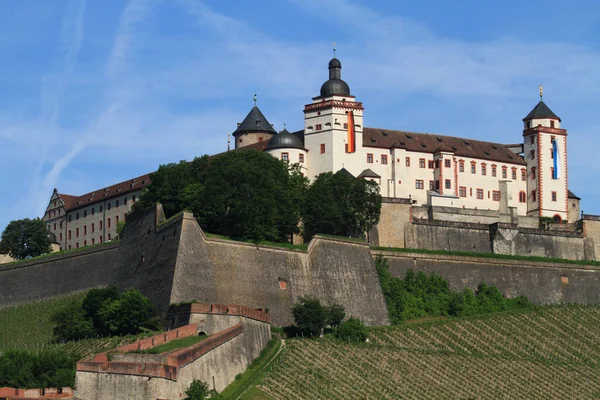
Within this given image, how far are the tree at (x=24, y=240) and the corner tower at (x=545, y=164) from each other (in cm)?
3410

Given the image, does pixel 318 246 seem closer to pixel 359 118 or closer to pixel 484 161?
pixel 359 118

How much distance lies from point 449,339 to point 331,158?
18.5 meters

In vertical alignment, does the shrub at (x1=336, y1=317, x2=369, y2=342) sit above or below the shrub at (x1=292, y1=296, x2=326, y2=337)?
below

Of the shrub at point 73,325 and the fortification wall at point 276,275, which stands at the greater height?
the fortification wall at point 276,275

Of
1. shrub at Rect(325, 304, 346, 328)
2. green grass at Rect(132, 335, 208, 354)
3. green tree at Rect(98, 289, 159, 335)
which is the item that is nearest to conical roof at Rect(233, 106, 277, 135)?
shrub at Rect(325, 304, 346, 328)

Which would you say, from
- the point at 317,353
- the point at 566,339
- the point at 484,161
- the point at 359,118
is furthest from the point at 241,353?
the point at 484,161

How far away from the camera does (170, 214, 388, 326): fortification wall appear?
73438 mm

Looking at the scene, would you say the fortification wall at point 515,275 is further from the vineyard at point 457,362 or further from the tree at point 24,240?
the tree at point 24,240

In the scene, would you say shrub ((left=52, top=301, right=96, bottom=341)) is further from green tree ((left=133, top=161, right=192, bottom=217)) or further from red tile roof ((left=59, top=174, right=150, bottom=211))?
red tile roof ((left=59, top=174, right=150, bottom=211))

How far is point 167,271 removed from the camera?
242ft

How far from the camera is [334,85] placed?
3716 inches

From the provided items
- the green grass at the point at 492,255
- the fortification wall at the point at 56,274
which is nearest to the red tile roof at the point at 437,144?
the green grass at the point at 492,255

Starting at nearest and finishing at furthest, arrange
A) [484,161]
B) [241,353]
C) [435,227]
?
[241,353] → [435,227] → [484,161]

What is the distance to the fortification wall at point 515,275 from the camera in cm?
8606
